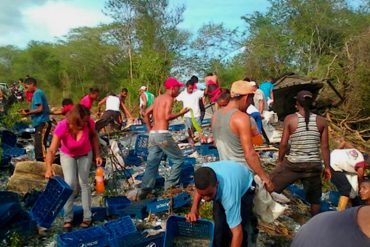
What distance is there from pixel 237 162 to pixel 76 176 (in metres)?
Result: 2.10

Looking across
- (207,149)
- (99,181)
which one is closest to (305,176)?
(99,181)

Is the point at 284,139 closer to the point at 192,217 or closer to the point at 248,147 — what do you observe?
the point at 248,147

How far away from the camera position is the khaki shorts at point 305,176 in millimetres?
4828

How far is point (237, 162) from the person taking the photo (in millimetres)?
3945

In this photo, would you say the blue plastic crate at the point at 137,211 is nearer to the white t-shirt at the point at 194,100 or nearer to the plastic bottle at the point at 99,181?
the plastic bottle at the point at 99,181

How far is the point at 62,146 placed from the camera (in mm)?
5055

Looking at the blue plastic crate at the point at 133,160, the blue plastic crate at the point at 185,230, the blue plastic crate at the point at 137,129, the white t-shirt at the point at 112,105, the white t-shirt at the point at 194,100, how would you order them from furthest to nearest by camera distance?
the blue plastic crate at the point at 137,129, the white t-shirt at the point at 112,105, the white t-shirt at the point at 194,100, the blue plastic crate at the point at 133,160, the blue plastic crate at the point at 185,230

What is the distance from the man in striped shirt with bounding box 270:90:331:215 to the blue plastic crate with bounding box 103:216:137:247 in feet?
5.40

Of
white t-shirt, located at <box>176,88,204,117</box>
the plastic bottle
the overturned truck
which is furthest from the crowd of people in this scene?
the overturned truck

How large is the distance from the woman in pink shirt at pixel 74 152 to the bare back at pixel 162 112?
3.94 ft

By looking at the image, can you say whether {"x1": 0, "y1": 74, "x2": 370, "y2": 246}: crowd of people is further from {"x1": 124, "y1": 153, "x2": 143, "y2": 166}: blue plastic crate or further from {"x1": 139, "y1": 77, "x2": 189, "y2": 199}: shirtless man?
{"x1": 124, "y1": 153, "x2": 143, "y2": 166}: blue plastic crate

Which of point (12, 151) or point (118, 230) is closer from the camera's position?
point (118, 230)

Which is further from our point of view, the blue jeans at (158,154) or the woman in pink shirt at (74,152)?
the blue jeans at (158,154)

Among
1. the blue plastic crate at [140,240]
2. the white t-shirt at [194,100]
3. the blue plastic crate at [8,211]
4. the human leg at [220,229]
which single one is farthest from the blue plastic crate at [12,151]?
the human leg at [220,229]
